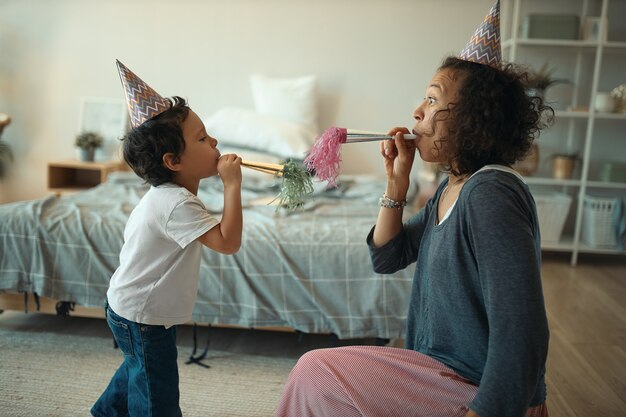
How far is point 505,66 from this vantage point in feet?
3.50

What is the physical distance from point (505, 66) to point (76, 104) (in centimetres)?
383

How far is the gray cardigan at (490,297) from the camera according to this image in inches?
32.5

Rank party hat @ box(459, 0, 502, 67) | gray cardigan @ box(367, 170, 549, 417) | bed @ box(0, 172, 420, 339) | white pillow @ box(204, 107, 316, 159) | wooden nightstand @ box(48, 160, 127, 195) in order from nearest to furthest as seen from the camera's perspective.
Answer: gray cardigan @ box(367, 170, 549, 417) → party hat @ box(459, 0, 502, 67) → bed @ box(0, 172, 420, 339) → white pillow @ box(204, 107, 316, 159) → wooden nightstand @ box(48, 160, 127, 195)

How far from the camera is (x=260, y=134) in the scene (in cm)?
340

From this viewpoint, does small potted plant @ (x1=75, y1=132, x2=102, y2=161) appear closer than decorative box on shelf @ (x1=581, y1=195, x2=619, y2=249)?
No

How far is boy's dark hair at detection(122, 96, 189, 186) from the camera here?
4.16 feet

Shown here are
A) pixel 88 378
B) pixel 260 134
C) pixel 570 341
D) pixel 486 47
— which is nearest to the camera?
pixel 486 47

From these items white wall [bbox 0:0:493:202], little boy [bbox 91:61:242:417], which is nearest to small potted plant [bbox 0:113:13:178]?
white wall [bbox 0:0:493:202]

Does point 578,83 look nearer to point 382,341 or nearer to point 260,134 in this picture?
point 260,134

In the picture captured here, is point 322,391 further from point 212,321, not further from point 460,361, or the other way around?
point 212,321

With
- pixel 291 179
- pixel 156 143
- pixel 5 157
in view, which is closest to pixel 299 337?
pixel 291 179

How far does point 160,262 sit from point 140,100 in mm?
385

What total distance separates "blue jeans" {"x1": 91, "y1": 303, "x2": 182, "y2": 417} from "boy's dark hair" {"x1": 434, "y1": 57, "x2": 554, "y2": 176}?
799 millimetres

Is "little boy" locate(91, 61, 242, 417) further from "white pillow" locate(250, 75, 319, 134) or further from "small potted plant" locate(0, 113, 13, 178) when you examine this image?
"small potted plant" locate(0, 113, 13, 178)
